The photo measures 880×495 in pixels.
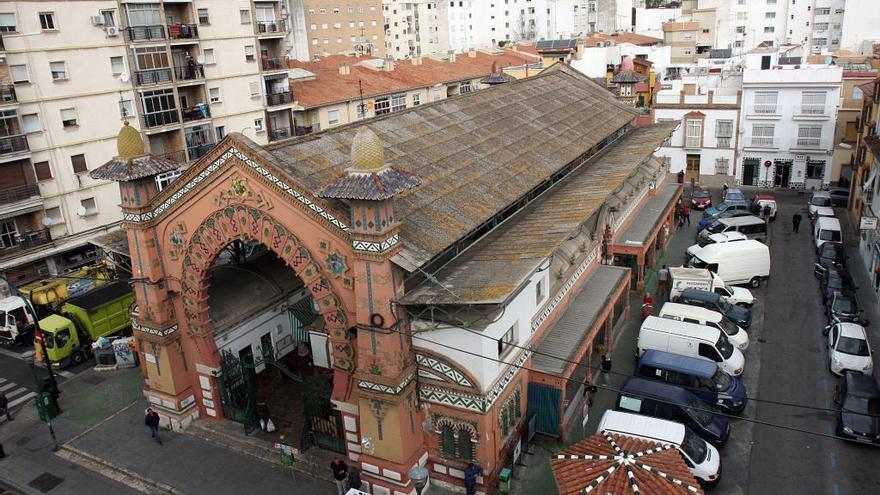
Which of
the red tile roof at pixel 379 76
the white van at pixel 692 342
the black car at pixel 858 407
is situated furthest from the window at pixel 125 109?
Result: the black car at pixel 858 407

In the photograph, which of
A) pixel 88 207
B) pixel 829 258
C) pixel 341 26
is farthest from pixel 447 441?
pixel 341 26

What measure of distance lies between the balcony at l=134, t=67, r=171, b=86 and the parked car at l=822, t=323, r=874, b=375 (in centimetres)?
4464

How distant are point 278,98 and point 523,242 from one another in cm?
3890

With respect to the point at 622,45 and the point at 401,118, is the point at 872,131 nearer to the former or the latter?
the point at 401,118

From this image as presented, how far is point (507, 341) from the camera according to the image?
22219 millimetres

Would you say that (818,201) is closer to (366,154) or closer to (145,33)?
(366,154)

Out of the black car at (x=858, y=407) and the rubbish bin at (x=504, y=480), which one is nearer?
the rubbish bin at (x=504, y=480)

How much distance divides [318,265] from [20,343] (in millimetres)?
25331

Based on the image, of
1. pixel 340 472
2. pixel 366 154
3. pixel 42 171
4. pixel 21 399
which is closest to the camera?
pixel 366 154

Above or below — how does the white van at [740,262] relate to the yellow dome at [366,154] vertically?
below

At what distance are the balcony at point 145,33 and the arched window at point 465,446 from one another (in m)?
38.6

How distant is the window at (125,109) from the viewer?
45.5m

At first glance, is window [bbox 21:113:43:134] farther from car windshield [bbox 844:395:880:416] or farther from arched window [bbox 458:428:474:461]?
car windshield [bbox 844:395:880:416]

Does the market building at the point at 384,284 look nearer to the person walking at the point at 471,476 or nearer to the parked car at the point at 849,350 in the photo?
the person walking at the point at 471,476
